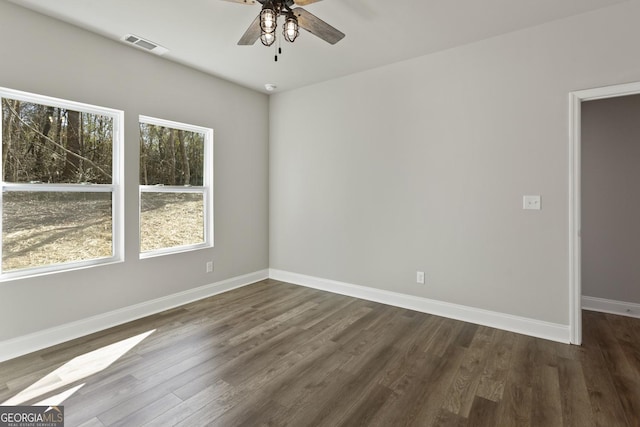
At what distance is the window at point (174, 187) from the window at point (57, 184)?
1.00ft

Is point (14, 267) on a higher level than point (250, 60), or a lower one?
lower

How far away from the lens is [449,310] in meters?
3.30

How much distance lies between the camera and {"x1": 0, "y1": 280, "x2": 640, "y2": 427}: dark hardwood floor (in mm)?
1826

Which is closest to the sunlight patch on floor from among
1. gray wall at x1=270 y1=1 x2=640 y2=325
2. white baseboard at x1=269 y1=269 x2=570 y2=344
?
white baseboard at x1=269 y1=269 x2=570 y2=344

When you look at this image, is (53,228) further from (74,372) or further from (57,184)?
(74,372)

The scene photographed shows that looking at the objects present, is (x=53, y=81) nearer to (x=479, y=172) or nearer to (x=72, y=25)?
(x=72, y=25)

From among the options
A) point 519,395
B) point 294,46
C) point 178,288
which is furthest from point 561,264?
point 178,288

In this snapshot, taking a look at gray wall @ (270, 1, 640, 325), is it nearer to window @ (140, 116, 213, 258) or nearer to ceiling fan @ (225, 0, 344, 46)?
window @ (140, 116, 213, 258)

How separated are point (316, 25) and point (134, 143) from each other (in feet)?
7.44

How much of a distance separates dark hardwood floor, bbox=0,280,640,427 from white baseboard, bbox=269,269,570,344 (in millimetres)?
103

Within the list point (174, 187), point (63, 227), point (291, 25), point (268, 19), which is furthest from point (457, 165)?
point (63, 227)

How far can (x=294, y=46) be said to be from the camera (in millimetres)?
3154

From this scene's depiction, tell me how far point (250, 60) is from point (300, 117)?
1132 mm

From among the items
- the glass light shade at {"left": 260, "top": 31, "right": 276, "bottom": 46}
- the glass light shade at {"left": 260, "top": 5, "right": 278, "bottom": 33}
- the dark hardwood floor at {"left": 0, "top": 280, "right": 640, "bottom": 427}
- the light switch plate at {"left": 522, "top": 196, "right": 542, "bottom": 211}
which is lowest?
the dark hardwood floor at {"left": 0, "top": 280, "right": 640, "bottom": 427}
